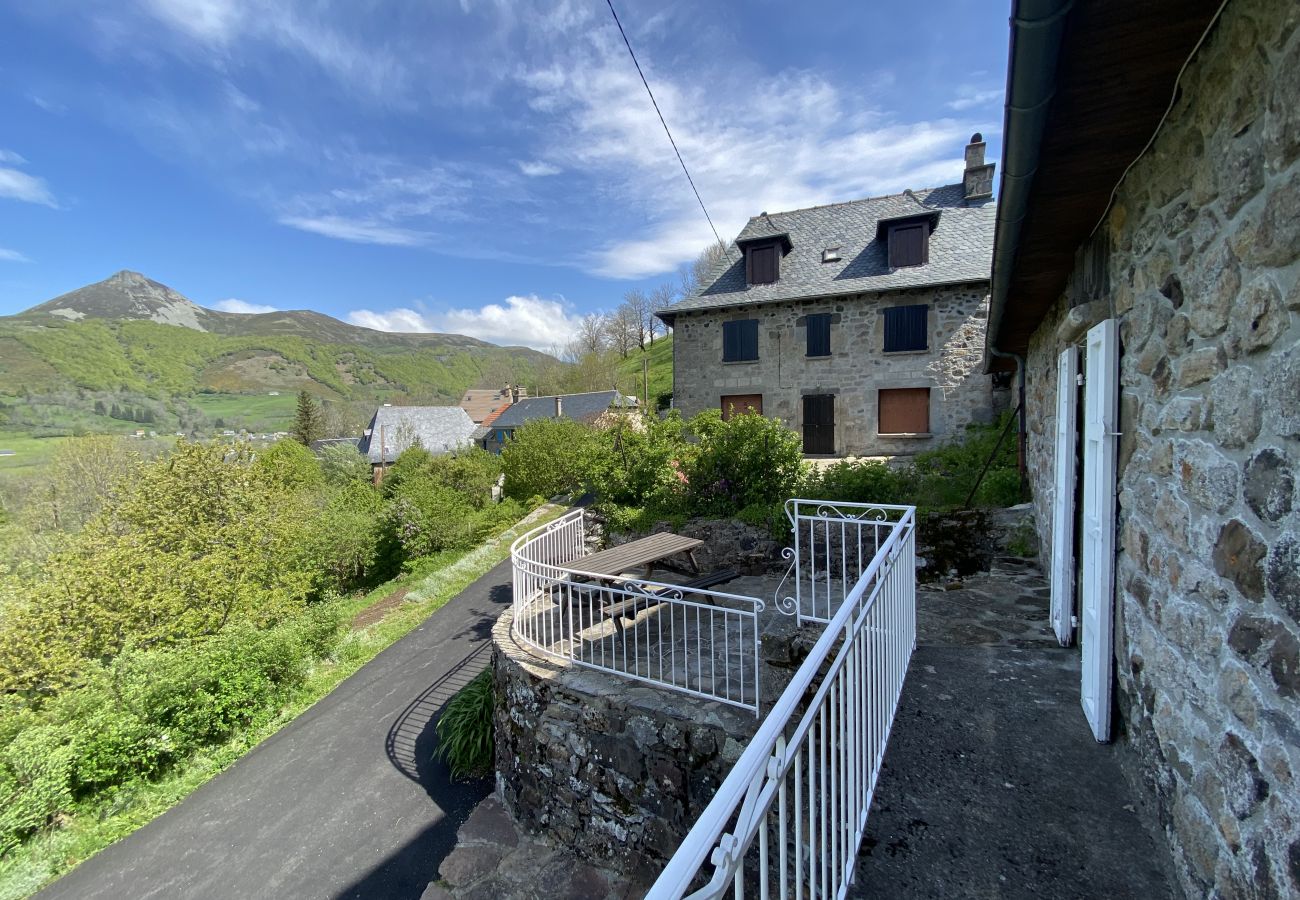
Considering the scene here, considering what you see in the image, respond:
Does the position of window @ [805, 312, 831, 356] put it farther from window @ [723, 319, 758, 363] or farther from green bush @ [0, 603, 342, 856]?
green bush @ [0, 603, 342, 856]

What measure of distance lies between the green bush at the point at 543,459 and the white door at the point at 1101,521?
59.1 feet

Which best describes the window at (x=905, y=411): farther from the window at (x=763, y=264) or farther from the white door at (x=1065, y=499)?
the white door at (x=1065, y=499)

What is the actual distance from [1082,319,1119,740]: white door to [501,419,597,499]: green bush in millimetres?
18009

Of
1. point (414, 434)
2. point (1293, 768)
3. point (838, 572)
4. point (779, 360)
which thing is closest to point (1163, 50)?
point (1293, 768)

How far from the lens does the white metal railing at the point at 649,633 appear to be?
4492 millimetres

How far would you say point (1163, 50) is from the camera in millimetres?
1614

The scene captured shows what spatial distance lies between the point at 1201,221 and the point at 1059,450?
2.32 metres

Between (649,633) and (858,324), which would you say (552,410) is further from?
(649,633)

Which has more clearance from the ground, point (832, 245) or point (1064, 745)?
point (832, 245)

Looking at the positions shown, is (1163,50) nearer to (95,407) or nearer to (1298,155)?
(1298,155)

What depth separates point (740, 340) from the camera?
53.3 ft

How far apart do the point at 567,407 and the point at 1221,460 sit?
3270 centimetres

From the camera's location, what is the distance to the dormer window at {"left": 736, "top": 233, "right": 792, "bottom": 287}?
16250 mm

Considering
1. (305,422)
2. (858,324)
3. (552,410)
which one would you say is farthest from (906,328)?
(305,422)
